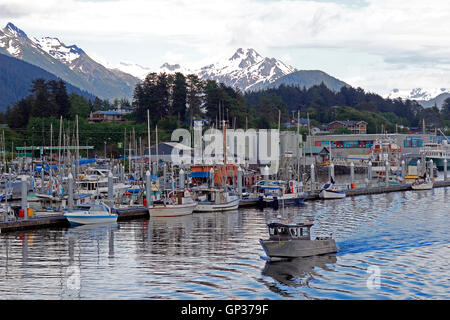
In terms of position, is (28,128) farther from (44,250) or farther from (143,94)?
(44,250)

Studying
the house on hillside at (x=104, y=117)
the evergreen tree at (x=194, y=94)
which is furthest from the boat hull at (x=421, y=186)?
the house on hillside at (x=104, y=117)

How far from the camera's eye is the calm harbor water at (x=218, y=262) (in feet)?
96.5

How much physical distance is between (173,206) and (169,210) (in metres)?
0.51

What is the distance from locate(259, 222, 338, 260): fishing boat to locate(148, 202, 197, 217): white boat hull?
19.7 metres

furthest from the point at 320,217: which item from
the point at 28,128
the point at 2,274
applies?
the point at 28,128

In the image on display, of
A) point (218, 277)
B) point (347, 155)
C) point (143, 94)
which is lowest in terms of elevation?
point (218, 277)

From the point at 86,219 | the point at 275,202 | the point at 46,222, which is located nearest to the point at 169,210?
the point at 86,219

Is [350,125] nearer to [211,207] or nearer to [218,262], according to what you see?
[211,207]

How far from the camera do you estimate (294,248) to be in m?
36.0

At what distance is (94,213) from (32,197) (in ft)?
64.3

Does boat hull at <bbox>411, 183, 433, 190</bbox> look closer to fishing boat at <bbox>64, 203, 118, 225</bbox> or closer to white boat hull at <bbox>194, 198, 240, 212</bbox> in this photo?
white boat hull at <bbox>194, 198, 240, 212</bbox>

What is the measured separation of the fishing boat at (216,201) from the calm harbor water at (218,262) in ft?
15.3

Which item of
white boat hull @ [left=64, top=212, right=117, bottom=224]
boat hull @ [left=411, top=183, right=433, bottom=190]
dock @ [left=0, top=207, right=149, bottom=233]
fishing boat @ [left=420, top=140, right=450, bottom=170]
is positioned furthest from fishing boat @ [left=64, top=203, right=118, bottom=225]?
fishing boat @ [left=420, top=140, right=450, bottom=170]

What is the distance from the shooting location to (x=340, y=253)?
3794cm
